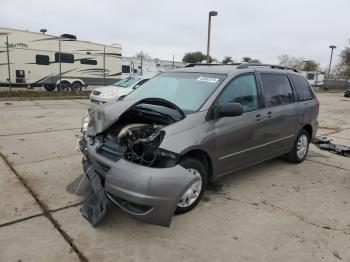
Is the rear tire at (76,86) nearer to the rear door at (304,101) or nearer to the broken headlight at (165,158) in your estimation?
the rear door at (304,101)

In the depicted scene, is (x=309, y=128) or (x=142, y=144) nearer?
(x=142, y=144)

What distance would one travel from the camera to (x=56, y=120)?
9898 millimetres

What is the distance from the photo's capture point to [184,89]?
465cm

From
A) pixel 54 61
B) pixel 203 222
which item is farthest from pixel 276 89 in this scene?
pixel 54 61

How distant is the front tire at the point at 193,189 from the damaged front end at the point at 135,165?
12.4 inches

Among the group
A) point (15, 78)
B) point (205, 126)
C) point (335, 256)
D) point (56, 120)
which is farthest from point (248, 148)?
point (15, 78)

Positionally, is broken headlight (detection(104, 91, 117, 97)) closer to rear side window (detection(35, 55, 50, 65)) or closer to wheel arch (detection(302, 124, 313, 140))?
rear side window (detection(35, 55, 50, 65))

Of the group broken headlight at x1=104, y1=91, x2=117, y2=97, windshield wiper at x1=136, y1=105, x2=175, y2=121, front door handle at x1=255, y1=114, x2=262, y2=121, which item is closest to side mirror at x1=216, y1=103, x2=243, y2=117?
windshield wiper at x1=136, y1=105, x2=175, y2=121

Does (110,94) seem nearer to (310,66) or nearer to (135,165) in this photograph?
(135,165)

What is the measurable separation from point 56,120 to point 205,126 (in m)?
7.08

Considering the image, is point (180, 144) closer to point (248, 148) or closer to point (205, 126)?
point (205, 126)

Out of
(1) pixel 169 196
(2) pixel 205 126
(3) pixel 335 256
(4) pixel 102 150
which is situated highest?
(2) pixel 205 126

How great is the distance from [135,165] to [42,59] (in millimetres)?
18807

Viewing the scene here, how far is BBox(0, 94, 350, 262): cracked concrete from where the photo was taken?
10.5ft
